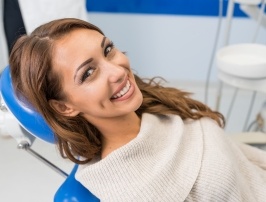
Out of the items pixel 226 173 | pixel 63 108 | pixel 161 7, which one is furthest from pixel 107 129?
pixel 161 7

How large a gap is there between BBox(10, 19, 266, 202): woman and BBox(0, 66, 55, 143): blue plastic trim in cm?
4

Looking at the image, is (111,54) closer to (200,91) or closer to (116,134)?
(116,134)

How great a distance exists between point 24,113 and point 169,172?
386 millimetres

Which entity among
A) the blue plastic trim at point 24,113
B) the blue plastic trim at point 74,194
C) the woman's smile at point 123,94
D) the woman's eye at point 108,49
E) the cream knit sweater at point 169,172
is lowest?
the blue plastic trim at point 74,194

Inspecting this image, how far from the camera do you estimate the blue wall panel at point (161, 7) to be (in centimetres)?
179

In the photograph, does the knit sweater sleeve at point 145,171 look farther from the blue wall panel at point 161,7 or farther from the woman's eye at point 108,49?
the blue wall panel at point 161,7

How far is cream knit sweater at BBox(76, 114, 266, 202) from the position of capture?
70 centimetres

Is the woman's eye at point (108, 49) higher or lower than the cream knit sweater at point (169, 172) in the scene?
higher

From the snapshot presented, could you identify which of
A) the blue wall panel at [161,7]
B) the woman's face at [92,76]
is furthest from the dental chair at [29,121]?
the blue wall panel at [161,7]

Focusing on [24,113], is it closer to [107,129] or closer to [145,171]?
[107,129]

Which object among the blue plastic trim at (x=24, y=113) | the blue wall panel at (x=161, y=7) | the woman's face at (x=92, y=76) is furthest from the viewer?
the blue wall panel at (x=161, y=7)

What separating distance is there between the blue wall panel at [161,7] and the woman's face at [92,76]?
1.15 m

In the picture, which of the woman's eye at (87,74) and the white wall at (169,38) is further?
the white wall at (169,38)

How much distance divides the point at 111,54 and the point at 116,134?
21 cm
